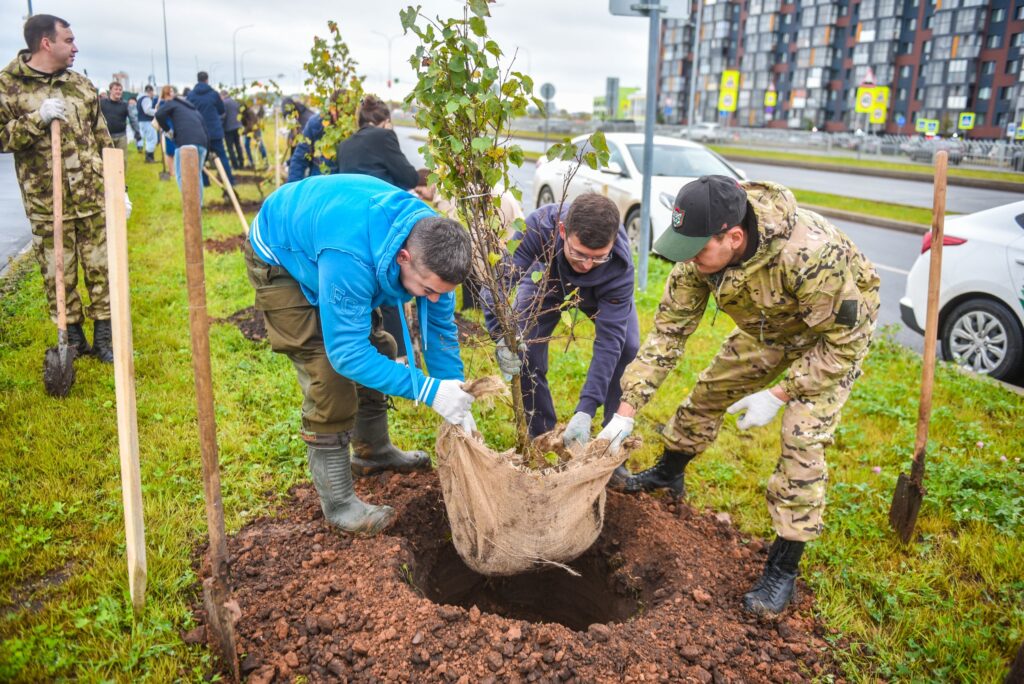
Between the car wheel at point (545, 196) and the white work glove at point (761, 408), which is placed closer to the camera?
the white work glove at point (761, 408)

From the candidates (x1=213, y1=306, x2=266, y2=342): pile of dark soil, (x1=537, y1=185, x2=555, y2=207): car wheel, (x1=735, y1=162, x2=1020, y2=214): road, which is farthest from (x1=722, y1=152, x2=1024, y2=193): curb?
(x1=213, y1=306, x2=266, y2=342): pile of dark soil

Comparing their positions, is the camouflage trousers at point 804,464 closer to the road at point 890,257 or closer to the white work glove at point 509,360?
the white work glove at point 509,360

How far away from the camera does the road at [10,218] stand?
4961mm

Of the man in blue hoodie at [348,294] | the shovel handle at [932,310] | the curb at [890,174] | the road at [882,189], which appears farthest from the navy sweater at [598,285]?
the road at [882,189]

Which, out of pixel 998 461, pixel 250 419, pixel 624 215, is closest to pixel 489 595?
pixel 250 419

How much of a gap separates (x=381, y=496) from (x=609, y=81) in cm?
1734

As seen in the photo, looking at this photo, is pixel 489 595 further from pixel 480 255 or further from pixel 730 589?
pixel 480 255

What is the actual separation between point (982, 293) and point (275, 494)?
499cm

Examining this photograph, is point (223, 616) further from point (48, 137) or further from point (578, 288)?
point (48, 137)

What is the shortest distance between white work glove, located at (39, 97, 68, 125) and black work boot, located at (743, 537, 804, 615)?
4342mm

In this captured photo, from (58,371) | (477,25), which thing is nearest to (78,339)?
(58,371)

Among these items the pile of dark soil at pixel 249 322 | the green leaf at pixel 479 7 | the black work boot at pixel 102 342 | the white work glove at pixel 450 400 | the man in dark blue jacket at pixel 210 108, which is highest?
the man in dark blue jacket at pixel 210 108

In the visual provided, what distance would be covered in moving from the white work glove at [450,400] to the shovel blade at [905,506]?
201 cm

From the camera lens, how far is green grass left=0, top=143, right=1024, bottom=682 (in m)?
2.32
